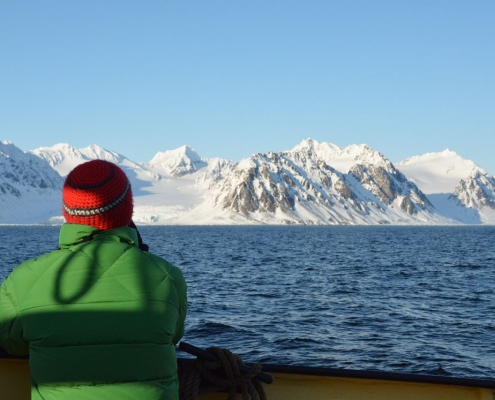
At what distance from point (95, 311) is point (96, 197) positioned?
0.67 metres

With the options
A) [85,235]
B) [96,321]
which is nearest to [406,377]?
[96,321]

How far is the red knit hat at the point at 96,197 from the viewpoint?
3682 mm

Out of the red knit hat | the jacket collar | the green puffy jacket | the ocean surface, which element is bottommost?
the ocean surface

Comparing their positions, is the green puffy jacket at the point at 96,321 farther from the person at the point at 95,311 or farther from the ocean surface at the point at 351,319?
the ocean surface at the point at 351,319

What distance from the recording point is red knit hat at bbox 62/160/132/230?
3682 millimetres

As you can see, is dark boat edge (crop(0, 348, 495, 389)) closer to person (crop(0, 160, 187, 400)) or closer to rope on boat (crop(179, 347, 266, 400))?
rope on boat (crop(179, 347, 266, 400))

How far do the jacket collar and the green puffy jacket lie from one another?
0.16 feet

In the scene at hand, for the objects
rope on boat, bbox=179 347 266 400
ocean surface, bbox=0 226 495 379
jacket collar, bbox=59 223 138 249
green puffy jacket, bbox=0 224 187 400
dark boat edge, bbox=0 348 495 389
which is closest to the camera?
green puffy jacket, bbox=0 224 187 400

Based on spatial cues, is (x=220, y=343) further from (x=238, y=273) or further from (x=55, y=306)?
(x=238, y=273)

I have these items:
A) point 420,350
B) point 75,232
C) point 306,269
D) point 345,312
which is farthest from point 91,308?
→ point 306,269

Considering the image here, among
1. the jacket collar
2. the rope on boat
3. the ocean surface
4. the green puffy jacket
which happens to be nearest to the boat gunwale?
the rope on boat

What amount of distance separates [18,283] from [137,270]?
691mm

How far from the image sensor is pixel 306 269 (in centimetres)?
4800

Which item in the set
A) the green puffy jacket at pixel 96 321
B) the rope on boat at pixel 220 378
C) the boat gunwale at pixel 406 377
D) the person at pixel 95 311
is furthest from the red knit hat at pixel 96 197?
the boat gunwale at pixel 406 377
